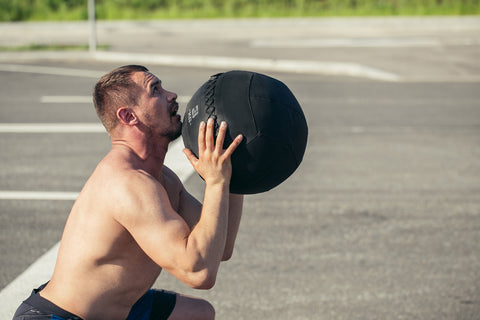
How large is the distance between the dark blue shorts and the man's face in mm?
800

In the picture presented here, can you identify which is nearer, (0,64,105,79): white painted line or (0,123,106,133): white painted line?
(0,123,106,133): white painted line

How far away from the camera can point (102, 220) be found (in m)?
2.68

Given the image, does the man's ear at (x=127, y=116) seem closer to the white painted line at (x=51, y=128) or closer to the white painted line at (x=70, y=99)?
the white painted line at (x=51, y=128)

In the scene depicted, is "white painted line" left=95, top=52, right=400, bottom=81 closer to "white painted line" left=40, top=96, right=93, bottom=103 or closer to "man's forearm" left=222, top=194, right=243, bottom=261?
"white painted line" left=40, top=96, right=93, bottom=103

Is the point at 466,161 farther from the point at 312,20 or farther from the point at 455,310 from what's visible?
the point at 312,20

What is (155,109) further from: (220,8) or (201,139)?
(220,8)

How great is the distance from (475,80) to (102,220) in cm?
1384

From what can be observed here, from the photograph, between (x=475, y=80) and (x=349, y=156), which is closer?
(x=349, y=156)

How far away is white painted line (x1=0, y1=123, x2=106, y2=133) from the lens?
9.88 meters

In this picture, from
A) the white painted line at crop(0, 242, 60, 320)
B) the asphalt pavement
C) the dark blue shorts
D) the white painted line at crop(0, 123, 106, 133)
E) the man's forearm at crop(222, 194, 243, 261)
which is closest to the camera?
the dark blue shorts

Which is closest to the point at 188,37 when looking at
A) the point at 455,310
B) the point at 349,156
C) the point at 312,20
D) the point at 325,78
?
the point at 312,20

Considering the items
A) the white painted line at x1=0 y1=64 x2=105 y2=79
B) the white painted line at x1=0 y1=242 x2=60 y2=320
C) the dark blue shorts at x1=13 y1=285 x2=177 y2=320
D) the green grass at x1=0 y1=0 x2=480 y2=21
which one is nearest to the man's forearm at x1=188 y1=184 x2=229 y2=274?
the dark blue shorts at x1=13 y1=285 x2=177 y2=320

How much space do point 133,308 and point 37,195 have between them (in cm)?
424

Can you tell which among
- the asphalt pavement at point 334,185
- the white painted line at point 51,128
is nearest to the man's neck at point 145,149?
the asphalt pavement at point 334,185
